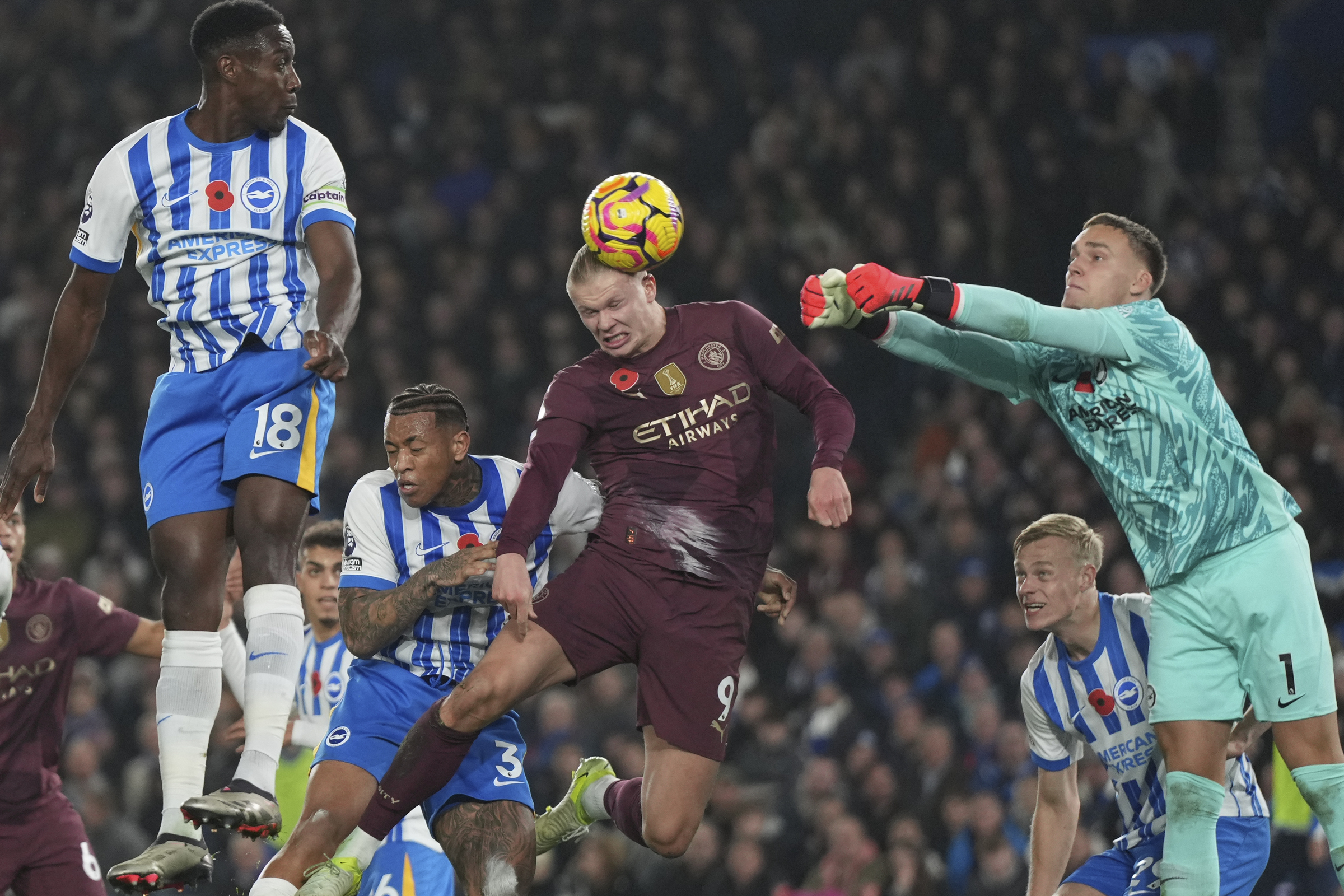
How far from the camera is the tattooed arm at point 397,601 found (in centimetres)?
515

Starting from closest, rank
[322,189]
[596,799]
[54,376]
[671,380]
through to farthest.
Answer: [322,189] < [54,376] < [671,380] < [596,799]

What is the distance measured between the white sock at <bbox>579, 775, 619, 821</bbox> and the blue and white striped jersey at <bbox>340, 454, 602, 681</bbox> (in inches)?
27.7

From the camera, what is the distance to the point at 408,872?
5.97 meters

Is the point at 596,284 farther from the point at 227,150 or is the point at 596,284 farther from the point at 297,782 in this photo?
the point at 297,782

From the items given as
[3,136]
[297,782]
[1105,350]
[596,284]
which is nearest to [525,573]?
[596,284]

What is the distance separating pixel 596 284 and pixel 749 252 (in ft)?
25.2

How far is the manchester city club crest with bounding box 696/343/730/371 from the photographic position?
17.4ft

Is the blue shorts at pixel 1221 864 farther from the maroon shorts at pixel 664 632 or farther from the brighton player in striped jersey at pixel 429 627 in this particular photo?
the brighton player in striped jersey at pixel 429 627

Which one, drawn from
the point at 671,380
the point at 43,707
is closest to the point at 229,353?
the point at 671,380

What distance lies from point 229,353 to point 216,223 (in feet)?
1.34

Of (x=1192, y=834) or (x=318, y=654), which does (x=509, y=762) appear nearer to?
(x=318, y=654)

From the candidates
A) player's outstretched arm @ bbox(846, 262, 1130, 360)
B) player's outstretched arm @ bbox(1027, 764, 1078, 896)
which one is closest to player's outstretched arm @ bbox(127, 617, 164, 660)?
player's outstretched arm @ bbox(846, 262, 1130, 360)

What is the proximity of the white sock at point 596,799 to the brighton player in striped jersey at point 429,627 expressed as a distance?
1.26 feet

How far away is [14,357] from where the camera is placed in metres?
13.0
